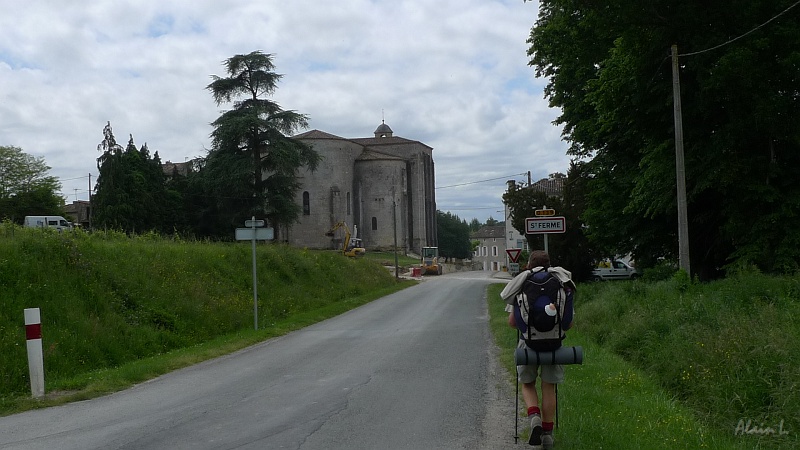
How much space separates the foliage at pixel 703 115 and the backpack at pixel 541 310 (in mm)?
15451

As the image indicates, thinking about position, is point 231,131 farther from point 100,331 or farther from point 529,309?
point 529,309

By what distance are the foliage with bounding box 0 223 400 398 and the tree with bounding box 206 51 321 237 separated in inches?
888

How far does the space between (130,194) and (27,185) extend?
2545cm

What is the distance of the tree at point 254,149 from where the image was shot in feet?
167

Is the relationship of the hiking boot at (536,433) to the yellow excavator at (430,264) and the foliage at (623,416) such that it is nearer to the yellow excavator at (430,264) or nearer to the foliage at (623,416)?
the foliage at (623,416)

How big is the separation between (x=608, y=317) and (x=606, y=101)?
9810 millimetres

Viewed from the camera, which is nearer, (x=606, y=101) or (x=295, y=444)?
(x=295, y=444)

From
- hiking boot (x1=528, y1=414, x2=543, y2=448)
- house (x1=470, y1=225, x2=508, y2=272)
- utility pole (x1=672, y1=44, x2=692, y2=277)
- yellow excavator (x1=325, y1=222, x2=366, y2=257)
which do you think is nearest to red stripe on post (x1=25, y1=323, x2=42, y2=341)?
hiking boot (x1=528, y1=414, x2=543, y2=448)

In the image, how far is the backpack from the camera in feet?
20.7

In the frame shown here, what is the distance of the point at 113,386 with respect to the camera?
1109 cm

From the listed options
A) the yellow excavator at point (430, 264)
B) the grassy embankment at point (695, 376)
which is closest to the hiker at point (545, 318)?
the grassy embankment at point (695, 376)

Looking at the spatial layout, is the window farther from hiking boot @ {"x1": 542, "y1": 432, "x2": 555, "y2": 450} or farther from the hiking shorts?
hiking boot @ {"x1": 542, "y1": 432, "x2": 555, "y2": 450}

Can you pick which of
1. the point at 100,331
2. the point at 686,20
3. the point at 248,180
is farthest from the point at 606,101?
the point at 248,180

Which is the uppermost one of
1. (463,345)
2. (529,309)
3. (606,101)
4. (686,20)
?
(686,20)
